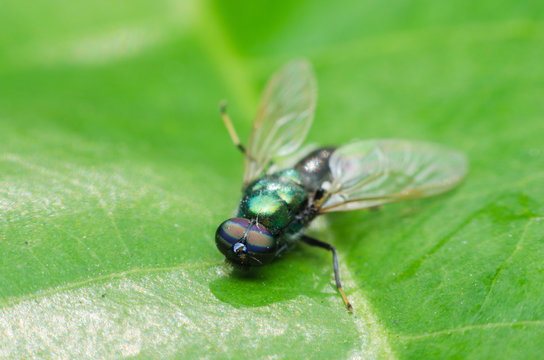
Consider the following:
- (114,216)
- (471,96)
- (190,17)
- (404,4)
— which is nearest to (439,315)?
(114,216)

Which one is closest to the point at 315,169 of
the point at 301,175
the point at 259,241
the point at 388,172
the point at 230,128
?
the point at 301,175

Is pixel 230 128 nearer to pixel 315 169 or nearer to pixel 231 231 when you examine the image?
pixel 315 169

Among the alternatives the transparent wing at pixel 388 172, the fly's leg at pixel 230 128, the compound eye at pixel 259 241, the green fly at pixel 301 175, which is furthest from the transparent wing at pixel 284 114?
the compound eye at pixel 259 241

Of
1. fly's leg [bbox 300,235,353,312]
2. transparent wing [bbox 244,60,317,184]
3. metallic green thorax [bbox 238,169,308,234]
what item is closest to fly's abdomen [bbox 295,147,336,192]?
metallic green thorax [bbox 238,169,308,234]

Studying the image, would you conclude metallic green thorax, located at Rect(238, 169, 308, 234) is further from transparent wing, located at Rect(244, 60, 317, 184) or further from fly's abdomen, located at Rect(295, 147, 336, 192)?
transparent wing, located at Rect(244, 60, 317, 184)

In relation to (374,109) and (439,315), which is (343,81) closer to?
(374,109)
